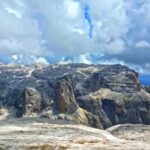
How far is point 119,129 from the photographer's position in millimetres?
163750

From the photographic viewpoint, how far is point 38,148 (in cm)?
10206

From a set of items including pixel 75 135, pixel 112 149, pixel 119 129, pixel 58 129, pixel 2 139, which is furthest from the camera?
pixel 119 129

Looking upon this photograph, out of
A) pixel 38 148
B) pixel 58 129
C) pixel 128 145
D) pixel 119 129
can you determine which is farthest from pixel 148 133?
pixel 38 148

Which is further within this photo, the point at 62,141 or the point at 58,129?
the point at 58,129

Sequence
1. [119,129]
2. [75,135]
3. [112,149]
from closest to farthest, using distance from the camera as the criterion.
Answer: [112,149] < [75,135] < [119,129]

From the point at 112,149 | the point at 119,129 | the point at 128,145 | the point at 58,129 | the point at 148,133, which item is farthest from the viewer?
the point at 119,129

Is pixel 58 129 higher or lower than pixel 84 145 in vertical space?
higher

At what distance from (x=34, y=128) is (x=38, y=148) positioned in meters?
38.0

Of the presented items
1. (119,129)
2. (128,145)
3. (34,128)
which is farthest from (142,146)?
(119,129)

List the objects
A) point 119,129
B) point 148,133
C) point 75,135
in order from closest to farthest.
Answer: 1. point 75,135
2. point 148,133
3. point 119,129

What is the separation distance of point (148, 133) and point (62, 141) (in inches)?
1781

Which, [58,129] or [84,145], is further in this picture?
[58,129]

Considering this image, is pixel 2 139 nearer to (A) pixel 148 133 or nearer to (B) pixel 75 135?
(B) pixel 75 135

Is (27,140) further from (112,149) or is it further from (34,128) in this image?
(34,128)
